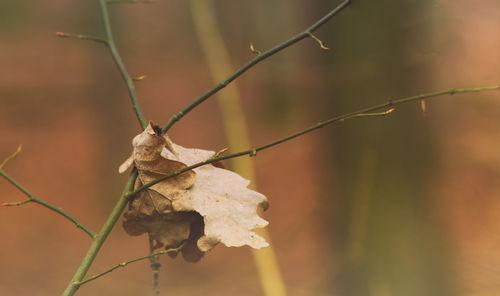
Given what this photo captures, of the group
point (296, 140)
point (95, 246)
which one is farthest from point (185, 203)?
point (296, 140)

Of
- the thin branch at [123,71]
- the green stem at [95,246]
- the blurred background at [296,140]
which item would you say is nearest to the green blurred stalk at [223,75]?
the blurred background at [296,140]

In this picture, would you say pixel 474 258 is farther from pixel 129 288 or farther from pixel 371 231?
pixel 129 288

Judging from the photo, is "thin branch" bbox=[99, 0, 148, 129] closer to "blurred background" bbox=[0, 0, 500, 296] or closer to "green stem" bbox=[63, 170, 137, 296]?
"green stem" bbox=[63, 170, 137, 296]

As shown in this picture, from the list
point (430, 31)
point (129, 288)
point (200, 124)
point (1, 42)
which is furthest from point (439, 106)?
point (1, 42)

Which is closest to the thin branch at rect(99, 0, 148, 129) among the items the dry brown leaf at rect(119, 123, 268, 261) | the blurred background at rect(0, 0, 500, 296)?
the dry brown leaf at rect(119, 123, 268, 261)

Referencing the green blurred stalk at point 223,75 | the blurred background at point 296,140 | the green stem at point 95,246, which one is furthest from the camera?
the green blurred stalk at point 223,75

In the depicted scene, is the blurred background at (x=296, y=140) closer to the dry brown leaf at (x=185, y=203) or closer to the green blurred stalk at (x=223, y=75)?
the green blurred stalk at (x=223, y=75)
